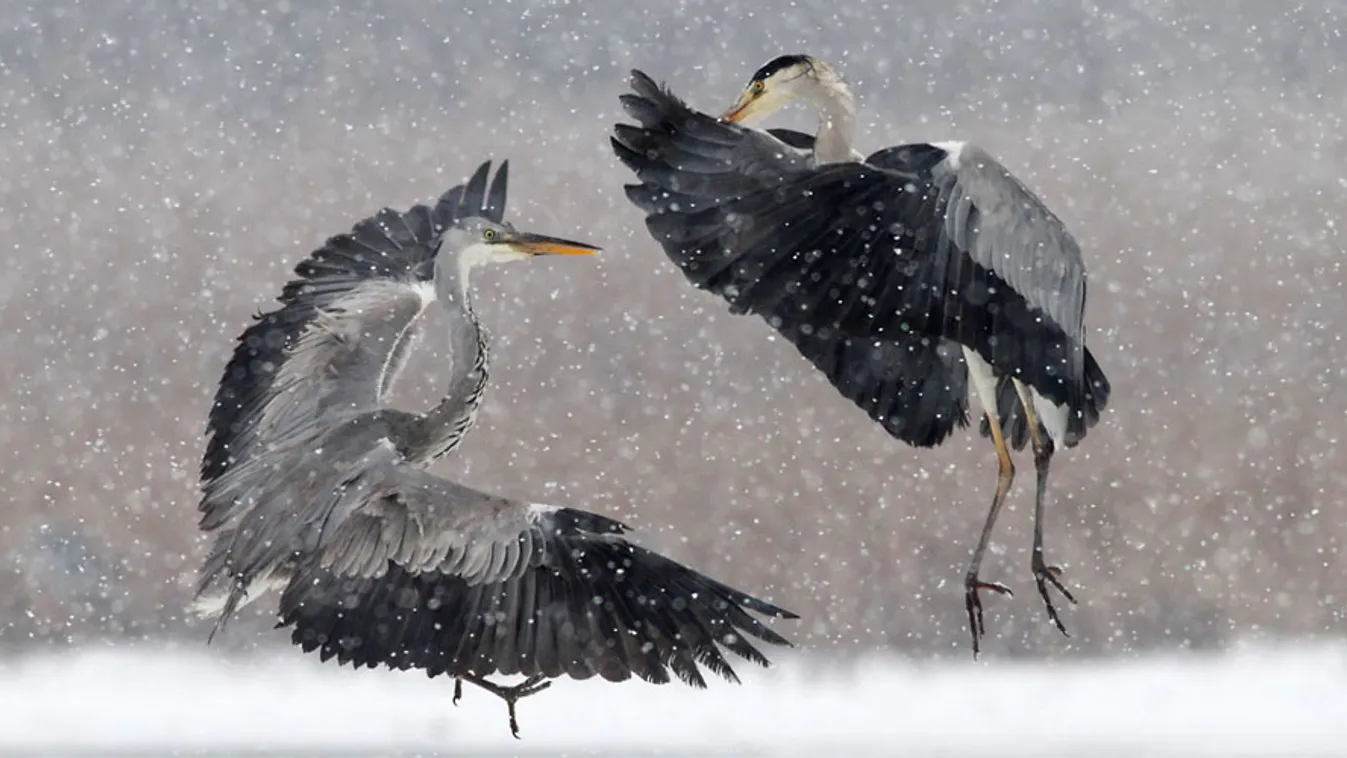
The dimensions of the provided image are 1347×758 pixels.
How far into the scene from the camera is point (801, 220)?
3.60 meters

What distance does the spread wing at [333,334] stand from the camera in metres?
4.28

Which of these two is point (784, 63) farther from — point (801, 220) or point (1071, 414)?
point (1071, 414)

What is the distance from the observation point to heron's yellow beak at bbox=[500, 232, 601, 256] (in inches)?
161

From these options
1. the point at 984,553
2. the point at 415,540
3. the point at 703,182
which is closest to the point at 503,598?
the point at 415,540

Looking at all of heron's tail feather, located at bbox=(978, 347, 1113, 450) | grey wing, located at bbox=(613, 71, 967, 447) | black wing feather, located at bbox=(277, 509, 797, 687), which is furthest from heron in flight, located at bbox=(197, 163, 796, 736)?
heron's tail feather, located at bbox=(978, 347, 1113, 450)

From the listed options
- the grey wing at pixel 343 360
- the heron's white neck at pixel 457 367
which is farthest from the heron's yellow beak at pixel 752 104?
the grey wing at pixel 343 360

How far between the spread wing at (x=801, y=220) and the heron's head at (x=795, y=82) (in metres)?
0.30

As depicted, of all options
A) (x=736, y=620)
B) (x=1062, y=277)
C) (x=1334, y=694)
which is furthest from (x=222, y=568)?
A: (x=1334, y=694)

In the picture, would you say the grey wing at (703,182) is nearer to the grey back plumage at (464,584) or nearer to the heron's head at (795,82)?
the heron's head at (795,82)

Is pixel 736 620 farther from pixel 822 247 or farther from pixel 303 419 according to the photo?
pixel 303 419

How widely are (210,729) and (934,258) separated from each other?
351 cm

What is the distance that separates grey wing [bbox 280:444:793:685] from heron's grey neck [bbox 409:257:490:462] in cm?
63

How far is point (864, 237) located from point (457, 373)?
1.07m

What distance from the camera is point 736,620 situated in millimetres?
3098
